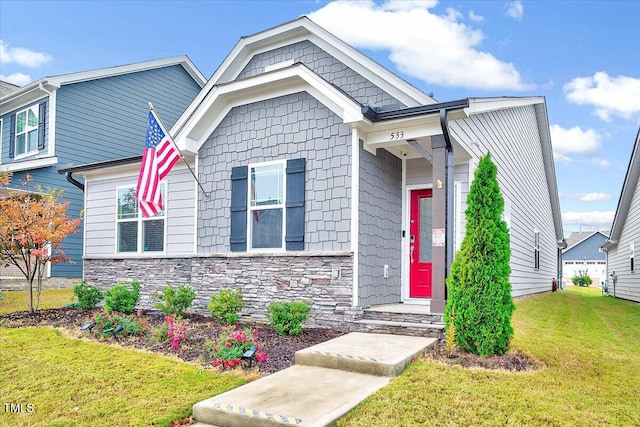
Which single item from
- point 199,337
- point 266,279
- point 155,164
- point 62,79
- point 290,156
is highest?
point 62,79

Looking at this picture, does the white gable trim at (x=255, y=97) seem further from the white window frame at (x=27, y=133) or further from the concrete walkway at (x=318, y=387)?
the white window frame at (x=27, y=133)

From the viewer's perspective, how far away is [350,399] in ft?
14.0

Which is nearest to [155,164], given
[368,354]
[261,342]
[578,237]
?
[261,342]

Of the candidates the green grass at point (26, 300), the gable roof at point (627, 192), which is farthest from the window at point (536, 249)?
the green grass at point (26, 300)

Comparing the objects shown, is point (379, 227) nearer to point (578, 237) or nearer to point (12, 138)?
point (12, 138)

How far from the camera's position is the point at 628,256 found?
655 inches

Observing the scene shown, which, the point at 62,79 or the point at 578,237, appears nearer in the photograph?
the point at 62,79

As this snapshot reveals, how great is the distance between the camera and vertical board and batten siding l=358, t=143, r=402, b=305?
754cm

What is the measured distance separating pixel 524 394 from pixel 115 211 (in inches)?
380

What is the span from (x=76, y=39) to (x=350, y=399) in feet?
57.6

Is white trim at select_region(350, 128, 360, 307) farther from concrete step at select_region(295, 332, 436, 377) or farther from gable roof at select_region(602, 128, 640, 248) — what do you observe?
gable roof at select_region(602, 128, 640, 248)

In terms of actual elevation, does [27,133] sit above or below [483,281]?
above

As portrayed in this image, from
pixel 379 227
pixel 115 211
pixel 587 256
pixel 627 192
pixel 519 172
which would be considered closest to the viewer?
pixel 379 227

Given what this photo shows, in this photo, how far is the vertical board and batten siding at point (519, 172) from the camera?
374 inches
